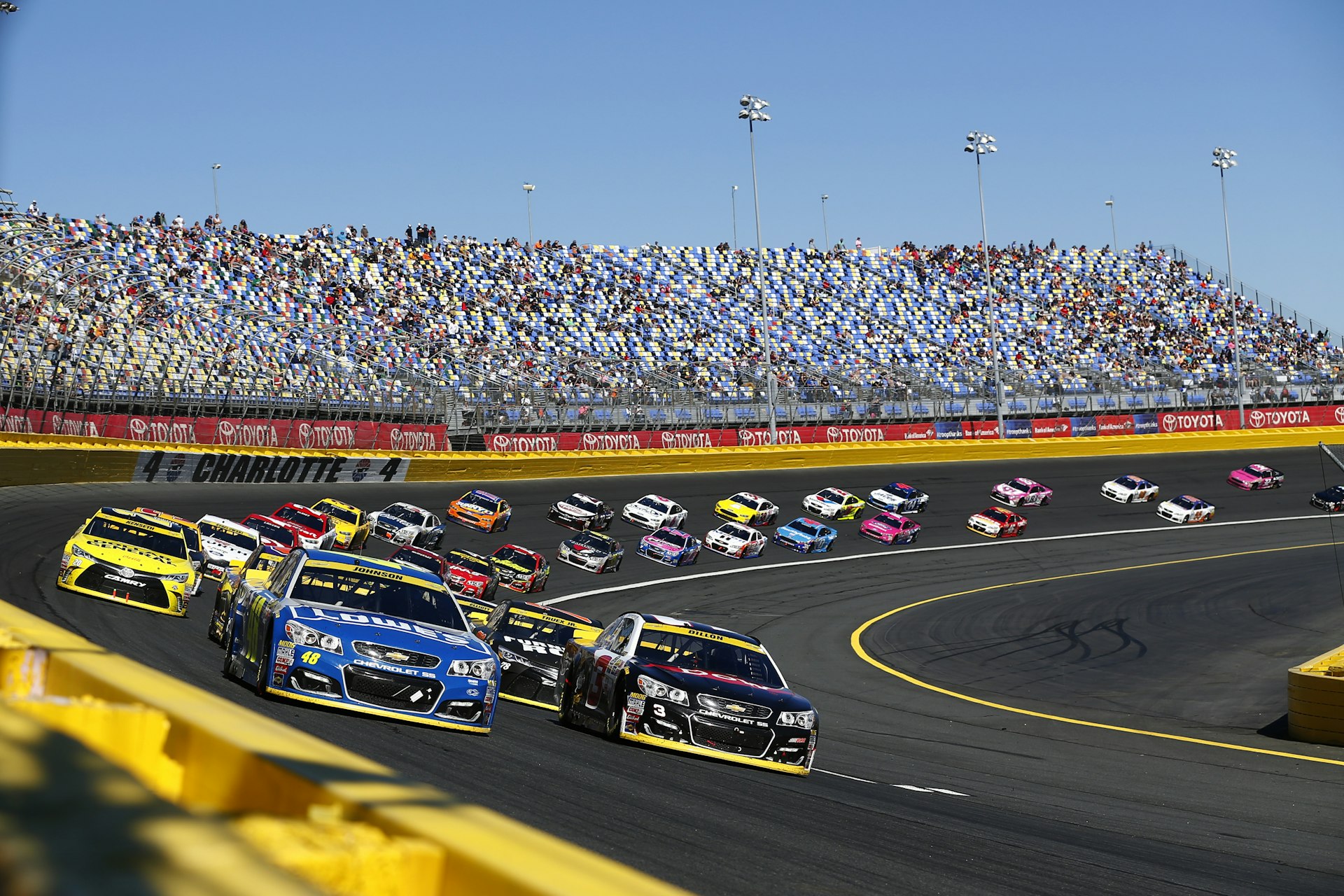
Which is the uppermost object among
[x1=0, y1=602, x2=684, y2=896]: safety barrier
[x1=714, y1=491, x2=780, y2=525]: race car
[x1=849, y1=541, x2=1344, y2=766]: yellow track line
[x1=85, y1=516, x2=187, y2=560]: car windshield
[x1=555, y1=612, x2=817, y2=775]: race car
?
[x1=0, y1=602, x2=684, y2=896]: safety barrier

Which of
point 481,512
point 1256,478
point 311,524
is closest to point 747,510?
point 481,512

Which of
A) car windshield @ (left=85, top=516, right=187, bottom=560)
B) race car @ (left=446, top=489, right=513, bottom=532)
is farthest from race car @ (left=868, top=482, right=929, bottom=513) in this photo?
car windshield @ (left=85, top=516, right=187, bottom=560)

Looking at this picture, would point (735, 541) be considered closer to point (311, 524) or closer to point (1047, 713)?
point (311, 524)

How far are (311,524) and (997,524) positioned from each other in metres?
21.6

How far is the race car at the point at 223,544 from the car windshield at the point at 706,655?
44.4 ft

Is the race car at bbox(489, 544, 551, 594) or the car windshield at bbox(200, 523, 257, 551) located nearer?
the car windshield at bbox(200, 523, 257, 551)

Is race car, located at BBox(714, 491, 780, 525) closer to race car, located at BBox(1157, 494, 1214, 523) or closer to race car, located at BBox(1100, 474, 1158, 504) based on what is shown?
race car, located at BBox(1100, 474, 1158, 504)

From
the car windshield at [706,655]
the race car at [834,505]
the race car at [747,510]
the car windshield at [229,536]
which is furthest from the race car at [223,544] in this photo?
the race car at [834,505]

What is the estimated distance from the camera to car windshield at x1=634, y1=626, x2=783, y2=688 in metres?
12.0

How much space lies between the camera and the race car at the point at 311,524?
28141 millimetres

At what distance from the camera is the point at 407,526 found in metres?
31.5

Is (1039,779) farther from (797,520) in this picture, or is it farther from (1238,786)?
(797,520)

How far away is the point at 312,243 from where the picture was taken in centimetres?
5800

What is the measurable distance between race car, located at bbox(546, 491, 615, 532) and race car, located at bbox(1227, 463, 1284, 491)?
2745 cm
